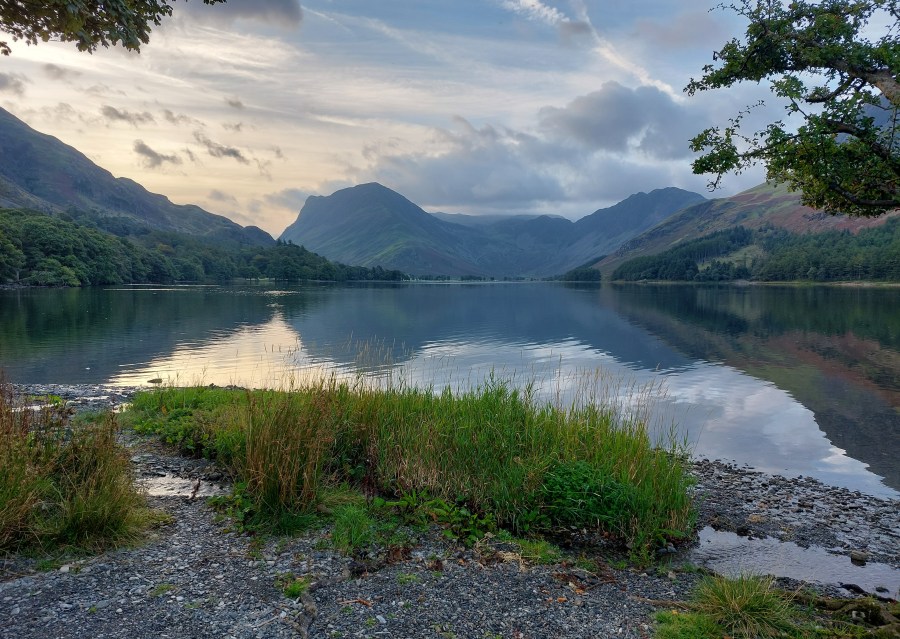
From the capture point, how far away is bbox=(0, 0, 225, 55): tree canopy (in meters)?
10.0

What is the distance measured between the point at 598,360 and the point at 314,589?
45377 millimetres

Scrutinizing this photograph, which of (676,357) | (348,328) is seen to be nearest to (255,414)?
(676,357)

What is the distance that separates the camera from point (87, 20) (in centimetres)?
1073

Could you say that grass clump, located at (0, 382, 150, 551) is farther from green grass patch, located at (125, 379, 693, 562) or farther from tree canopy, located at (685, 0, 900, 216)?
tree canopy, located at (685, 0, 900, 216)

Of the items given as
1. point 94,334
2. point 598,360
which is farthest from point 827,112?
point 94,334

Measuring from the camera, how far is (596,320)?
305ft

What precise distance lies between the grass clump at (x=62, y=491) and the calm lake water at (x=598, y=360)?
4.54 meters

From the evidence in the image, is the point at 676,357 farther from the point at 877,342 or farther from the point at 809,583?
the point at 809,583

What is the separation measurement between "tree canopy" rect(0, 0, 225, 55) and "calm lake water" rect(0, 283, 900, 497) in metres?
7.95

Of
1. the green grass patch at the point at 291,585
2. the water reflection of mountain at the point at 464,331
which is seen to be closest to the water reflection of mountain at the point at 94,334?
the water reflection of mountain at the point at 464,331

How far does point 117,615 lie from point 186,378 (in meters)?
31.2

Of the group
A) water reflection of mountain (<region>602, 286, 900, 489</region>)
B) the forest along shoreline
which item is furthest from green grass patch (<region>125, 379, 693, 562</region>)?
water reflection of mountain (<region>602, 286, 900, 489</region>)

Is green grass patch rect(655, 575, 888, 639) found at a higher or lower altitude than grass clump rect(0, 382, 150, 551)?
lower

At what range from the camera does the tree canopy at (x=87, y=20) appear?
32.9 ft
